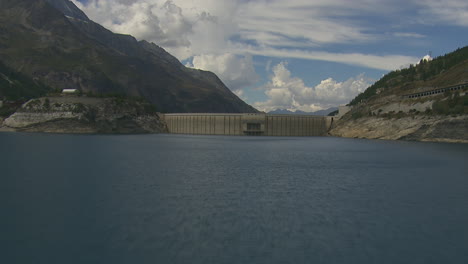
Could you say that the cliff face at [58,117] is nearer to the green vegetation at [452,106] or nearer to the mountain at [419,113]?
the mountain at [419,113]

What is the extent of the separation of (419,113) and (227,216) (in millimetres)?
130360

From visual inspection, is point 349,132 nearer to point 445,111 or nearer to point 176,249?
point 445,111

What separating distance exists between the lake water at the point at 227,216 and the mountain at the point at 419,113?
8106 cm

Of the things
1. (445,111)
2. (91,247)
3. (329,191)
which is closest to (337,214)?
(329,191)

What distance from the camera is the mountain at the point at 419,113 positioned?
127062mm

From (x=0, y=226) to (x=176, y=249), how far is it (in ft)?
42.5

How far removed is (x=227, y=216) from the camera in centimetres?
3114

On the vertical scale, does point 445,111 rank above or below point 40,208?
above

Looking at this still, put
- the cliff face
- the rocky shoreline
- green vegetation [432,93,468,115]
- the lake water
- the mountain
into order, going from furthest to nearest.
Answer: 1. the cliff face
2. the mountain
3. the rocky shoreline
4. green vegetation [432,93,468,115]
5. the lake water

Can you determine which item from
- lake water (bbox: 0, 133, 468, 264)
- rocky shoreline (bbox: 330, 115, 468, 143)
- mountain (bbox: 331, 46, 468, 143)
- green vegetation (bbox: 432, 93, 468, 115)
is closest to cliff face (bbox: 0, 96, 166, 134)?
mountain (bbox: 331, 46, 468, 143)

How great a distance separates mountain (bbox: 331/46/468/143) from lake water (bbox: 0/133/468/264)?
266 ft

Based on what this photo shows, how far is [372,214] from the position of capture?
33.1m

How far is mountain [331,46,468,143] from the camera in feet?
417

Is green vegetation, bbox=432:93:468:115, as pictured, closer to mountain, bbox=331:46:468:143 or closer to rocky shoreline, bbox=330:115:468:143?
mountain, bbox=331:46:468:143
